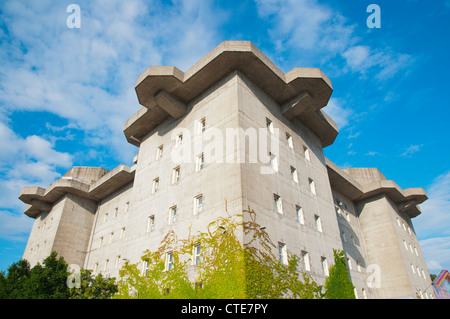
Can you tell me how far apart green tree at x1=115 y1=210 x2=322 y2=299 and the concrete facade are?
35.2 inches

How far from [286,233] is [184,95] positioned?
1572 centimetres

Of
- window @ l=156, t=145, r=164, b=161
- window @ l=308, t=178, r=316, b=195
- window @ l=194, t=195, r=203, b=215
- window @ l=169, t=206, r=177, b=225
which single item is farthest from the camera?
window @ l=156, t=145, r=164, b=161

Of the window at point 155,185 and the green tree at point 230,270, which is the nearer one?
the green tree at point 230,270

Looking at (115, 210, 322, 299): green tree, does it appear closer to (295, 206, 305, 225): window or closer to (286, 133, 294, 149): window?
(295, 206, 305, 225): window

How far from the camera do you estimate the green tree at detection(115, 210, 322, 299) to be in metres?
17.4

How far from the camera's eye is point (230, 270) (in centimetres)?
1767

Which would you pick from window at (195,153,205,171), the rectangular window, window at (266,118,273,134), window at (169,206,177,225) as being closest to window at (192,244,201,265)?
the rectangular window

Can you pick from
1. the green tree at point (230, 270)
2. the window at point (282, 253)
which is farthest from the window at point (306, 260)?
the window at point (282, 253)

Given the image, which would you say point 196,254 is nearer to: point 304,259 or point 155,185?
point 304,259

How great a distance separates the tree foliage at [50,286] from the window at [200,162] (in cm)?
1230

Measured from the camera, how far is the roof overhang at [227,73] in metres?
25.2

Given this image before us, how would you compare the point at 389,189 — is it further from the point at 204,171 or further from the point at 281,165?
the point at 204,171

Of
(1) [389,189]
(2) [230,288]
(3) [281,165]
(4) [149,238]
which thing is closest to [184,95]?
(3) [281,165]

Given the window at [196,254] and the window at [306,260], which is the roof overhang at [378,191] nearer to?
the window at [306,260]
